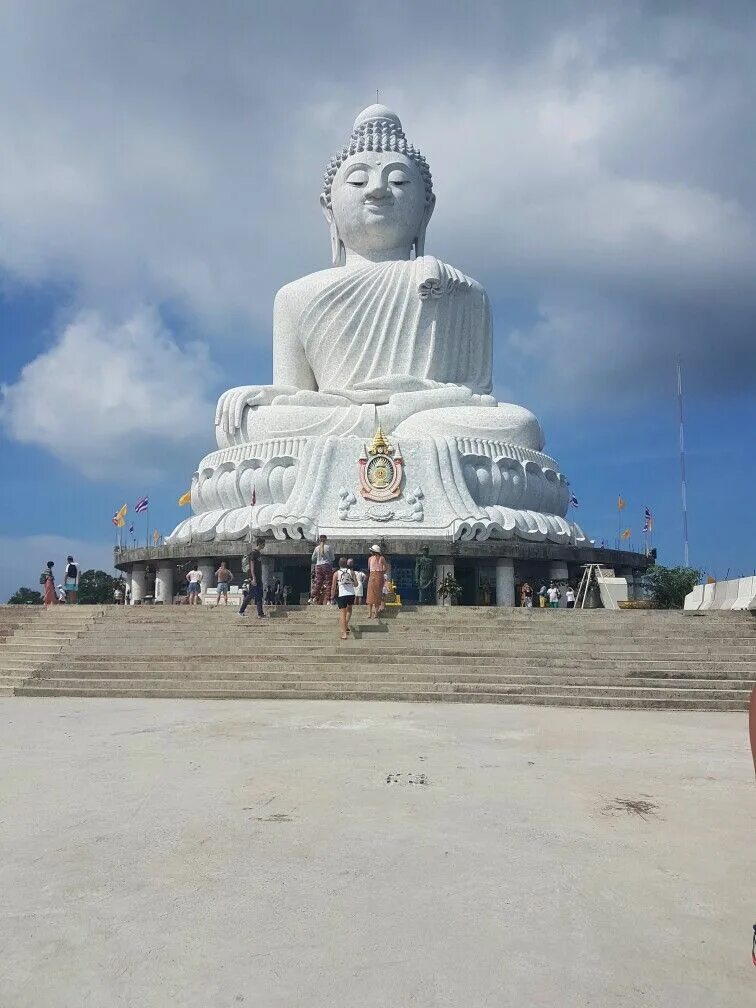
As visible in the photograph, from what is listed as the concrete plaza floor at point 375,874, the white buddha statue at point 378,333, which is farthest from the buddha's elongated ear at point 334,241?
the concrete plaza floor at point 375,874

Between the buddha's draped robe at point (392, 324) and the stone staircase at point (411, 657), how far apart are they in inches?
489

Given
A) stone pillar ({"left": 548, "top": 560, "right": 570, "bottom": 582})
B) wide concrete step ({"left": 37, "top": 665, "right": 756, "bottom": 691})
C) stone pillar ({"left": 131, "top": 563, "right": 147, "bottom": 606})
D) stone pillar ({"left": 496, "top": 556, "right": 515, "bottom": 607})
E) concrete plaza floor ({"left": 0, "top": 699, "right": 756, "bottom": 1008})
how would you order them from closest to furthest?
concrete plaza floor ({"left": 0, "top": 699, "right": 756, "bottom": 1008}) → wide concrete step ({"left": 37, "top": 665, "right": 756, "bottom": 691}) → stone pillar ({"left": 496, "top": 556, "right": 515, "bottom": 607}) → stone pillar ({"left": 548, "top": 560, "right": 570, "bottom": 582}) → stone pillar ({"left": 131, "top": 563, "right": 147, "bottom": 606})

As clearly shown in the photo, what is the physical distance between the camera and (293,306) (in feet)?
82.0

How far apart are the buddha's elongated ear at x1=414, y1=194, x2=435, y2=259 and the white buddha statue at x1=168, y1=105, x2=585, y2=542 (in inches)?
1.4

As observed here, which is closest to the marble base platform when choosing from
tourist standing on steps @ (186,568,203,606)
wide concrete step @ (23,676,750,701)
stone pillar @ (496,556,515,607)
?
stone pillar @ (496,556,515,607)

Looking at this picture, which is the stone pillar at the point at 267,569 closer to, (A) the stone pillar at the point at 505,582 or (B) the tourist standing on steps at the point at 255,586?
(A) the stone pillar at the point at 505,582

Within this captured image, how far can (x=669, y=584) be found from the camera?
26094 mm

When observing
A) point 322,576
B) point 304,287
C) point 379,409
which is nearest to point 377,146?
point 304,287

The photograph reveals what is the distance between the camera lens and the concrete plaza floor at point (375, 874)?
2494mm

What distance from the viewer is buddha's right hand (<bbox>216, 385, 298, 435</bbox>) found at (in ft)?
75.9

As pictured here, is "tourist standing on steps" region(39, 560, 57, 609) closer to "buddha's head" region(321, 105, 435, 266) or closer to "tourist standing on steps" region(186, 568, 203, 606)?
"tourist standing on steps" region(186, 568, 203, 606)

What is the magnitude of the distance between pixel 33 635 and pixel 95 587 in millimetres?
24656

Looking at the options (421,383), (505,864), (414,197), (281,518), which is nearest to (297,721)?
(505,864)

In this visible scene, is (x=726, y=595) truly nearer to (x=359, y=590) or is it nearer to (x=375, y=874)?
(x=359, y=590)
